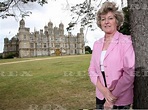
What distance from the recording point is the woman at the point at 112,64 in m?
2.00

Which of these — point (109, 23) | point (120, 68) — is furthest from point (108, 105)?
point (109, 23)

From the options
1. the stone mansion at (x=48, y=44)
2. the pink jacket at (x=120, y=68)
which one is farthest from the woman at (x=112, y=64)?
the stone mansion at (x=48, y=44)

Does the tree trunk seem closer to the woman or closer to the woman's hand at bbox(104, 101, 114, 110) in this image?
the woman

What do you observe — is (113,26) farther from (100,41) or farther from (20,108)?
(20,108)

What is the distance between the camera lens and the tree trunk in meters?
2.02

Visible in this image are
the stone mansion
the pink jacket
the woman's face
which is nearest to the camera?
the pink jacket

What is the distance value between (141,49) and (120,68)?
253 millimetres

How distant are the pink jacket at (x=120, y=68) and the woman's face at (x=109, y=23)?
7 centimetres

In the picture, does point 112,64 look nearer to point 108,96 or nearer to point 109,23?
point 108,96

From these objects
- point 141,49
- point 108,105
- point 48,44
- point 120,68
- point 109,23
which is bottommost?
point 108,105

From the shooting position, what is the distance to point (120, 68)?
2008mm

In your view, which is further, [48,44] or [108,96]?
[48,44]

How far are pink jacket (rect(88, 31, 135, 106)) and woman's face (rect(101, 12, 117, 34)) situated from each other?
73mm

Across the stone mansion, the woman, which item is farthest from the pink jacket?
the stone mansion
